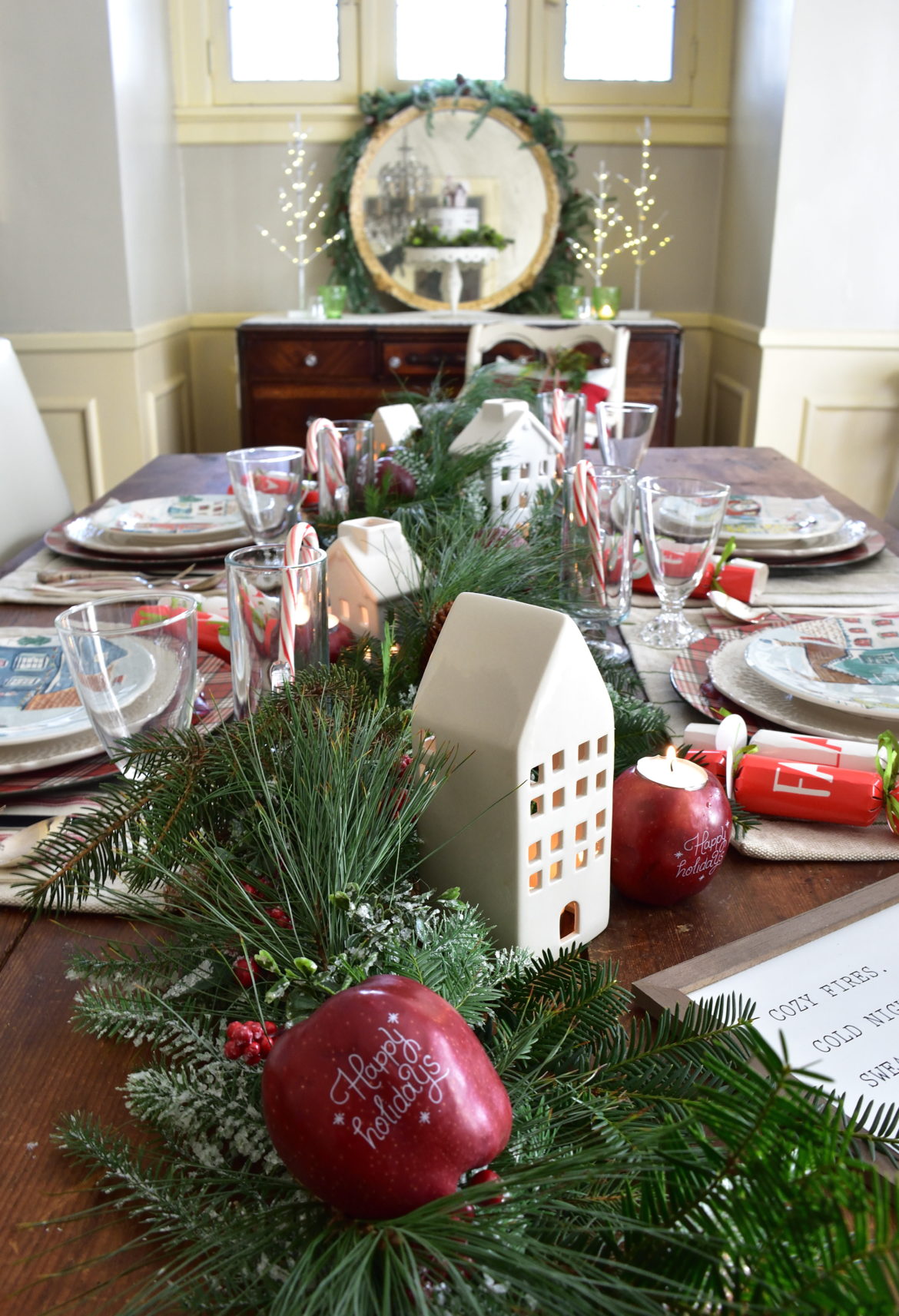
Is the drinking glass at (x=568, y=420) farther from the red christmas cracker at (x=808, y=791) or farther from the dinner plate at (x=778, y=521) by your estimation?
the red christmas cracker at (x=808, y=791)

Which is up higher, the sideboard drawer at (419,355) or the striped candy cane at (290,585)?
the striped candy cane at (290,585)

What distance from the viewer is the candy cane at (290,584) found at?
25.4 inches

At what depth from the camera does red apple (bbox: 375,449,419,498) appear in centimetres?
115

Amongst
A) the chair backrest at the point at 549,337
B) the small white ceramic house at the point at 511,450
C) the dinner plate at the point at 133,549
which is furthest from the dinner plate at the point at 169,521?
the chair backrest at the point at 549,337

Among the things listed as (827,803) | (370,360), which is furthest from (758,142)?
(827,803)

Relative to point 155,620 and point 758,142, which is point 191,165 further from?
point 155,620

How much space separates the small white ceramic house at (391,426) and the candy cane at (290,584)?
2.37ft

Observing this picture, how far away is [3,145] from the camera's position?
2.91m

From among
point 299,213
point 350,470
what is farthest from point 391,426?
point 299,213

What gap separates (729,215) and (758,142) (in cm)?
33

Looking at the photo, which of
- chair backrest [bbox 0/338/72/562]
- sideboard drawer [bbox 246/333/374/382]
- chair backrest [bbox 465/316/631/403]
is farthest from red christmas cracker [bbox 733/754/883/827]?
sideboard drawer [bbox 246/333/374/382]

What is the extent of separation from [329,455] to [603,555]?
39 cm

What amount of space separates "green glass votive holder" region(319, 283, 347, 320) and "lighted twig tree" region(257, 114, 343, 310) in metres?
0.21

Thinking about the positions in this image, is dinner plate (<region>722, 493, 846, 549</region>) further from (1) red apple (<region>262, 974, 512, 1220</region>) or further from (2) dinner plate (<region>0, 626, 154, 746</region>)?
(1) red apple (<region>262, 974, 512, 1220</region>)
